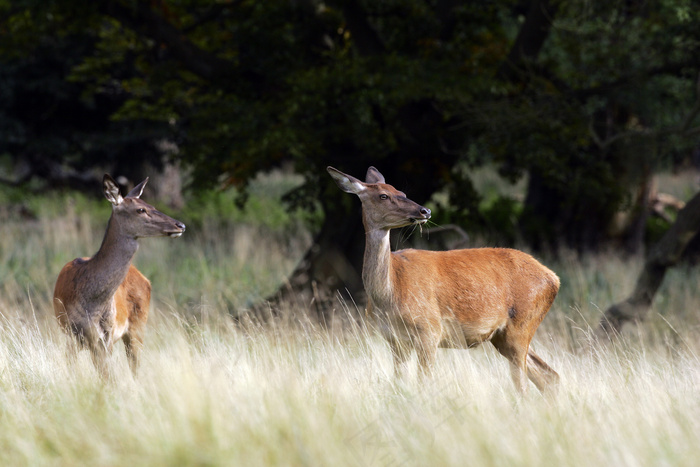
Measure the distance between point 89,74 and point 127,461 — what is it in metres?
10.5

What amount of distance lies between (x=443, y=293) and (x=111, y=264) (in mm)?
2218

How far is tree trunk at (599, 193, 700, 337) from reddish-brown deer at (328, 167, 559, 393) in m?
3.10

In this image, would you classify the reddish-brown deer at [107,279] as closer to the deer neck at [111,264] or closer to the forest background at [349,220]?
the deer neck at [111,264]

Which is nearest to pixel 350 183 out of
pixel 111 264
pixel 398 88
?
pixel 111 264

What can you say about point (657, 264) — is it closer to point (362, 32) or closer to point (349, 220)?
point (349, 220)

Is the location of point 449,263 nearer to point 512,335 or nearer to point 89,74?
point 512,335

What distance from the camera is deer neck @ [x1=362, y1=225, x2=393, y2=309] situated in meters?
5.20

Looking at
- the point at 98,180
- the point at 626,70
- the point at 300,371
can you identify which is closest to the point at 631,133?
the point at 626,70

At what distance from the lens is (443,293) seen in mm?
5422

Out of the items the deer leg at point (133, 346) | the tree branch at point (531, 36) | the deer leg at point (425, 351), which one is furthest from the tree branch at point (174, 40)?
the deer leg at point (425, 351)

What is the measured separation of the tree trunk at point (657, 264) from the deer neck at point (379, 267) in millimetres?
3897

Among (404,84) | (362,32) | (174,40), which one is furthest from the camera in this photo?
(174,40)

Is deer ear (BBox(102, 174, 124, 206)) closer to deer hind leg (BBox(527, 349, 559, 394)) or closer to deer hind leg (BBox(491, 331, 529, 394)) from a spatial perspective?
deer hind leg (BBox(491, 331, 529, 394))

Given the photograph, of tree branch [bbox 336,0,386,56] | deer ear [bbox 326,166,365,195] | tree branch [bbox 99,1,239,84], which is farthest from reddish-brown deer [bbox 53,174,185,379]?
tree branch [bbox 336,0,386,56]
